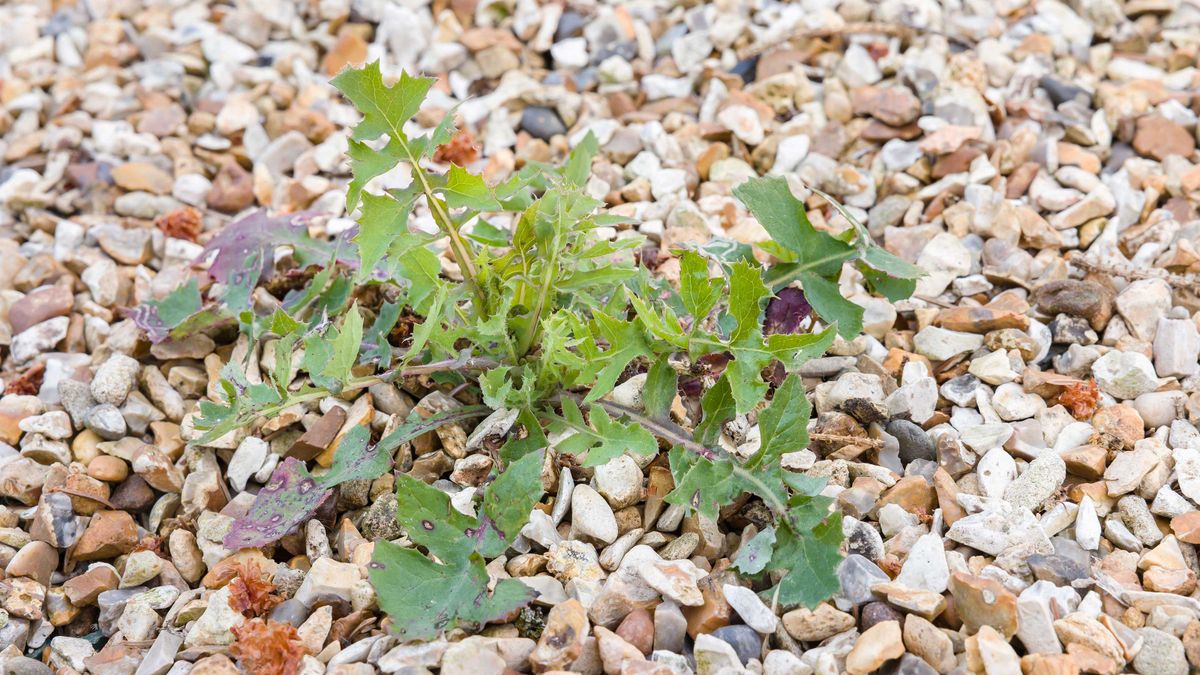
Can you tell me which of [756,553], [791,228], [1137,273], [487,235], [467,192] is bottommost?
[1137,273]

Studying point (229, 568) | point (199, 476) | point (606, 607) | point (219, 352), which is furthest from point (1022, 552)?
point (219, 352)

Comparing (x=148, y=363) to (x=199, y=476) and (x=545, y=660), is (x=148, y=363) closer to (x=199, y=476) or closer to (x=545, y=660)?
(x=199, y=476)

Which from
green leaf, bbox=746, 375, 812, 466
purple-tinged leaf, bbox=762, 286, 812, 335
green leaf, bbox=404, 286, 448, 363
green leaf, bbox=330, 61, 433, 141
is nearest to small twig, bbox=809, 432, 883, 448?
green leaf, bbox=746, 375, 812, 466

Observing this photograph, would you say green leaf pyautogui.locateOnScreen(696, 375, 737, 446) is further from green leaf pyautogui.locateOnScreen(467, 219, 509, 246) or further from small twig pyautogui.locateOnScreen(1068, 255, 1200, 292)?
small twig pyautogui.locateOnScreen(1068, 255, 1200, 292)

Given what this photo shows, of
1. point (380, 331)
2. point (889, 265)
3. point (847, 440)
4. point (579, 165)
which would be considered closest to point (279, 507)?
point (380, 331)

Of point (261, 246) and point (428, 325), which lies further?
point (261, 246)

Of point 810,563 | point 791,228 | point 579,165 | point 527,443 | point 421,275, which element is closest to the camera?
point 810,563

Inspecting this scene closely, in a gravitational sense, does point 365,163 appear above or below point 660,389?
above

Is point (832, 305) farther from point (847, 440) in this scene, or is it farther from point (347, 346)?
point (347, 346)
